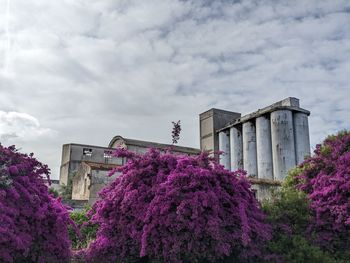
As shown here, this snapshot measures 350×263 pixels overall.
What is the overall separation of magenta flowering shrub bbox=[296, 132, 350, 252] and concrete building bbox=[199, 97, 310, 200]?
9919 mm

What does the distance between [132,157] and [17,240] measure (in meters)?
3.14

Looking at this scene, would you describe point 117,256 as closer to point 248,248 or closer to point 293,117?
point 248,248

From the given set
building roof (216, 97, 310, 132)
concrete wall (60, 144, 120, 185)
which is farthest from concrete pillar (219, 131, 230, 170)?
concrete wall (60, 144, 120, 185)

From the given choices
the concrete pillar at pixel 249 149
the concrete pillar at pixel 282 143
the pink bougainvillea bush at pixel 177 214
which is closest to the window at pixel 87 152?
the concrete pillar at pixel 249 149

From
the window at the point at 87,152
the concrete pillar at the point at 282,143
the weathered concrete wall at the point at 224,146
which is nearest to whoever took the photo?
the concrete pillar at the point at 282,143

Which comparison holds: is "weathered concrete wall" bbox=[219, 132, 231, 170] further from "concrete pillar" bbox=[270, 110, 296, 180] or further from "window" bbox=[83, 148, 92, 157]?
→ "window" bbox=[83, 148, 92, 157]

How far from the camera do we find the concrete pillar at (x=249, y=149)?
86.3 ft

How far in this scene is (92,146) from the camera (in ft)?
129

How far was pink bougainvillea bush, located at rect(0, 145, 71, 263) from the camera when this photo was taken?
6.51m

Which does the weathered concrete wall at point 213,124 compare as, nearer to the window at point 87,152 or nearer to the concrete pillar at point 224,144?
the concrete pillar at point 224,144

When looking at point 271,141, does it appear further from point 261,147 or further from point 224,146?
point 224,146

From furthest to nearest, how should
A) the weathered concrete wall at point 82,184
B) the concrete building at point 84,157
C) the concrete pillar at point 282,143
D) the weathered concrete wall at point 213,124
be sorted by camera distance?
the weathered concrete wall at point 213,124 → the concrete building at point 84,157 → the weathered concrete wall at point 82,184 → the concrete pillar at point 282,143

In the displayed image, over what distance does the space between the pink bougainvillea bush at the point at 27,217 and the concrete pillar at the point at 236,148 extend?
21.1 metres

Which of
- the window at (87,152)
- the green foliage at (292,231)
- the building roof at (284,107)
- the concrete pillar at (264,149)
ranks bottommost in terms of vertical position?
the green foliage at (292,231)
